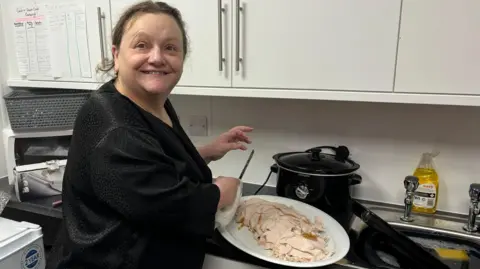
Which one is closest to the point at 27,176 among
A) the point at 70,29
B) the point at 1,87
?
the point at 1,87

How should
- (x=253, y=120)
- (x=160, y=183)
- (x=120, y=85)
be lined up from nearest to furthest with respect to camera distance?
(x=160, y=183), (x=120, y=85), (x=253, y=120)

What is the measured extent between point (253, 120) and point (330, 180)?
471mm

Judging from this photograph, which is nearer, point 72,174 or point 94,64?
point 72,174

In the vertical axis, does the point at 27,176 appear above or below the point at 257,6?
below

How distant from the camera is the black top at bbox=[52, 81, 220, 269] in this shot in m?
0.69

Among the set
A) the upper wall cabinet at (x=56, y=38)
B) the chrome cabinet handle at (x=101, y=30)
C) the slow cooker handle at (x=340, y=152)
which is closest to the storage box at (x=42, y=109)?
the upper wall cabinet at (x=56, y=38)

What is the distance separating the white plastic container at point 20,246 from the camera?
98cm

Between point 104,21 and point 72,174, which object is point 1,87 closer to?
point 104,21

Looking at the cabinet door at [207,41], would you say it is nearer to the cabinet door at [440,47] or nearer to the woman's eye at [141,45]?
the woman's eye at [141,45]

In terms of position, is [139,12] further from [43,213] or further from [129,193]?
[43,213]

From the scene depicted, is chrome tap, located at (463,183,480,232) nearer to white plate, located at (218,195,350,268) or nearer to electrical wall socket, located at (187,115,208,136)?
white plate, located at (218,195,350,268)

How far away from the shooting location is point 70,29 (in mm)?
1305

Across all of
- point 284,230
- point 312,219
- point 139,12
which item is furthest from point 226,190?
point 139,12

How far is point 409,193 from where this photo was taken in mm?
1155
